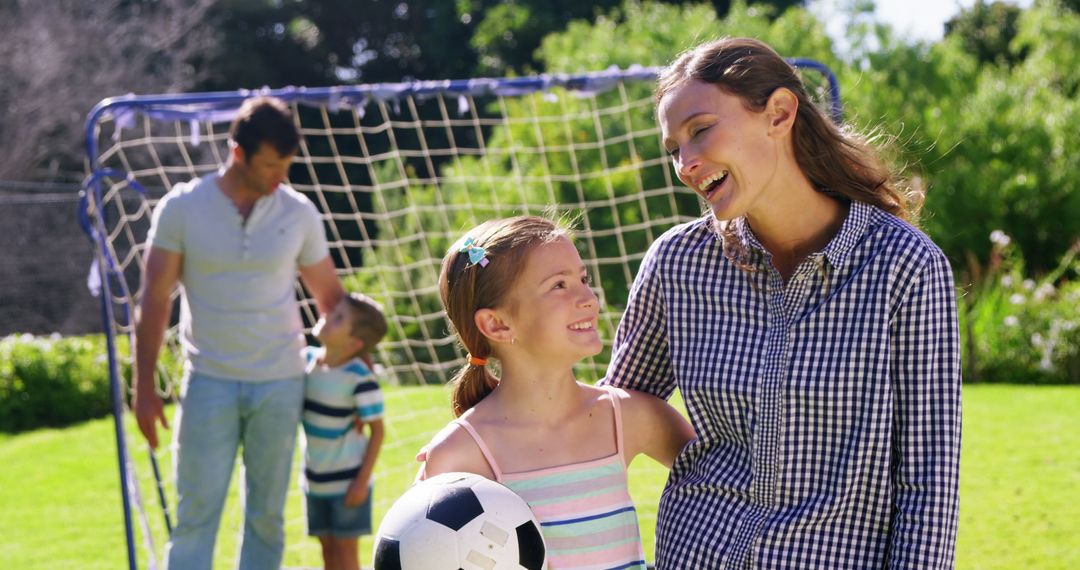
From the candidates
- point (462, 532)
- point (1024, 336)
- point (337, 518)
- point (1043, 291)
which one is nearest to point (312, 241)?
point (337, 518)

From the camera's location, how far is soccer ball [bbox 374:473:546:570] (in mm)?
1928

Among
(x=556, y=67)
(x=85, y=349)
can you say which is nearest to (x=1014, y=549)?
(x=85, y=349)

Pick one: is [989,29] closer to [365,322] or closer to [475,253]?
[365,322]

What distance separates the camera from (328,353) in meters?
4.68

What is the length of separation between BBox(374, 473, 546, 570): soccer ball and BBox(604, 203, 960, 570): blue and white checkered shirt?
0.28 m

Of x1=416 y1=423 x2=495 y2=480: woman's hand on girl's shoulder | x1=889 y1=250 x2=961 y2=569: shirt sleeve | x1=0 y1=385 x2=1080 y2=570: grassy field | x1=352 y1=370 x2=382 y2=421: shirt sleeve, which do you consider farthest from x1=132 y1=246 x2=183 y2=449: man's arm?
x1=889 y1=250 x2=961 y2=569: shirt sleeve

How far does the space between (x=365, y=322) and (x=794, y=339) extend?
2969 mm

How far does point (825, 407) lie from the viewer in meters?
1.91

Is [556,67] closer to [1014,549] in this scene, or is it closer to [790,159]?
[1014,549]

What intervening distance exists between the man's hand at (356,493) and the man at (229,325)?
294mm

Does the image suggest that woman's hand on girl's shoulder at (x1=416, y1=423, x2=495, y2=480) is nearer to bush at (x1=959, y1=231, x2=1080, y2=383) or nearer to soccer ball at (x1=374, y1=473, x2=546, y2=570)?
soccer ball at (x1=374, y1=473, x2=546, y2=570)

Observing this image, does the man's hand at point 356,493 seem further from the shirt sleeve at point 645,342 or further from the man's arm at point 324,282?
the shirt sleeve at point 645,342

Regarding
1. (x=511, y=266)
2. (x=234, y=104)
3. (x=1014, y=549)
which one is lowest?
(x=1014, y=549)

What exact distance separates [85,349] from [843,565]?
10393 mm
